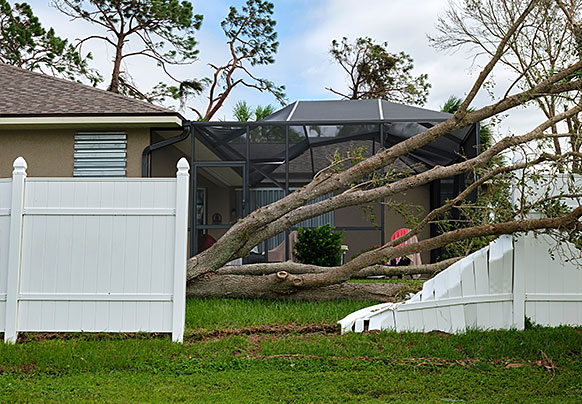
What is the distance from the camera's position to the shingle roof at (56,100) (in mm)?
11156

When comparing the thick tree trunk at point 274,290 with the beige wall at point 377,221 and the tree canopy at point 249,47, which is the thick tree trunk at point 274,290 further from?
the tree canopy at point 249,47


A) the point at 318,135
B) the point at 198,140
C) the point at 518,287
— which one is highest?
the point at 318,135

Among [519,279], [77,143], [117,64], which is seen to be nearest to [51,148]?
[77,143]

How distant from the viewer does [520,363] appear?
4.91 m

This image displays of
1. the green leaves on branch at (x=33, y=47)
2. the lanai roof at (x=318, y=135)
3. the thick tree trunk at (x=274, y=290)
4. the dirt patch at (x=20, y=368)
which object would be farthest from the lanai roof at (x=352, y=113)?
the green leaves on branch at (x=33, y=47)

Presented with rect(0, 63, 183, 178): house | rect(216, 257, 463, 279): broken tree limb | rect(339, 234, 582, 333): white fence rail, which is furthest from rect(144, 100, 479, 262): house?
rect(339, 234, 582, 333): white fence rail

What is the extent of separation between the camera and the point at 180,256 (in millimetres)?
5559

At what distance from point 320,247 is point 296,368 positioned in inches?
226

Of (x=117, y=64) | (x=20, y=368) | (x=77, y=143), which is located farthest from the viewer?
(x=117, y=64)

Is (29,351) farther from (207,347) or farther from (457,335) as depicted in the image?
(457,335)

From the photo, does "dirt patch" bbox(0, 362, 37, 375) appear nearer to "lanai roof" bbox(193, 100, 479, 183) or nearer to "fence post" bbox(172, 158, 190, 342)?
"fence post" bbox(172, 158, 190, 342)

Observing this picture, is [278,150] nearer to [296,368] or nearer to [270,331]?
[270,331]

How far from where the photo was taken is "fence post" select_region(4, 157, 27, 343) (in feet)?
18.3

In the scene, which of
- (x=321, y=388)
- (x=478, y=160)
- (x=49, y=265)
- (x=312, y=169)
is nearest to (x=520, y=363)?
(x=321, y=388)
